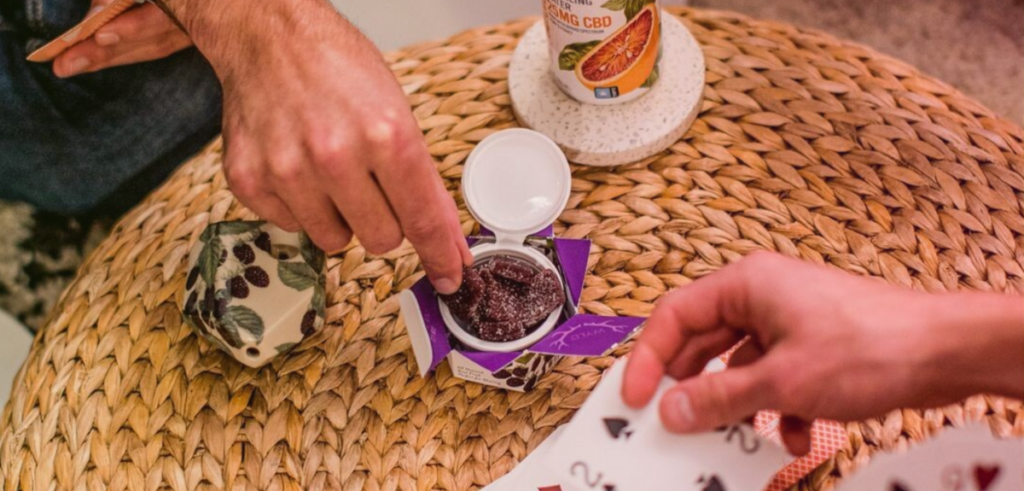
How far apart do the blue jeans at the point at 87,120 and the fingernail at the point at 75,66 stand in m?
0.06

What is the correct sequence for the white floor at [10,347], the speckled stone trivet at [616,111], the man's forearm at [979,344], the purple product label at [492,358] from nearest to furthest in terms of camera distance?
the man's forearm at [979,344] < the purple product label at [492,358] < the speckled stone trivet at [616,111] < the white floor at [10,347]

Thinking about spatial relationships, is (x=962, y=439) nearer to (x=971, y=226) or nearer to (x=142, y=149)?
(x=971, y=226)

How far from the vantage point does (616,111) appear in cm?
84

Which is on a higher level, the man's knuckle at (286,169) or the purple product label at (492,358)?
the man's knuckle at (286,169)

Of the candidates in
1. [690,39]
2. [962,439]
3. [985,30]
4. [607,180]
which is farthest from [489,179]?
[985,30]

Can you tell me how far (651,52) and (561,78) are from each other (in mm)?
92

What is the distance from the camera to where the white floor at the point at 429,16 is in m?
1.45

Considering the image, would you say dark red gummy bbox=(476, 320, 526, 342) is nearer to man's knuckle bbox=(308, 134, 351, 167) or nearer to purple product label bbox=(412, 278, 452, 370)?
purple product label bbox=(412, 278, 452, 370)

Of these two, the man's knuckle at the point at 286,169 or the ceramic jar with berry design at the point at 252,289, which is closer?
the man's knuckle at the point at 286,169

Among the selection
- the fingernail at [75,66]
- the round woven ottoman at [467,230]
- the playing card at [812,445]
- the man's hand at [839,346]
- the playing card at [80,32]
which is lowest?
the playing card at [812,445]

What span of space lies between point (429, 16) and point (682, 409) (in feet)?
3.52

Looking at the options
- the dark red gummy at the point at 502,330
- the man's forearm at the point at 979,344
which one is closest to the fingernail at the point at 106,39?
the dark red gummy at the point at 502,330

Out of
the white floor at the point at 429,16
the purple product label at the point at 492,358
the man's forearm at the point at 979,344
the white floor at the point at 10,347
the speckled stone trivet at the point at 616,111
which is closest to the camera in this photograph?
the man's forearm at the point at 979,344

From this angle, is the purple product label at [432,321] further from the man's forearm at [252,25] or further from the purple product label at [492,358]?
the man's forearm at [252,25]
